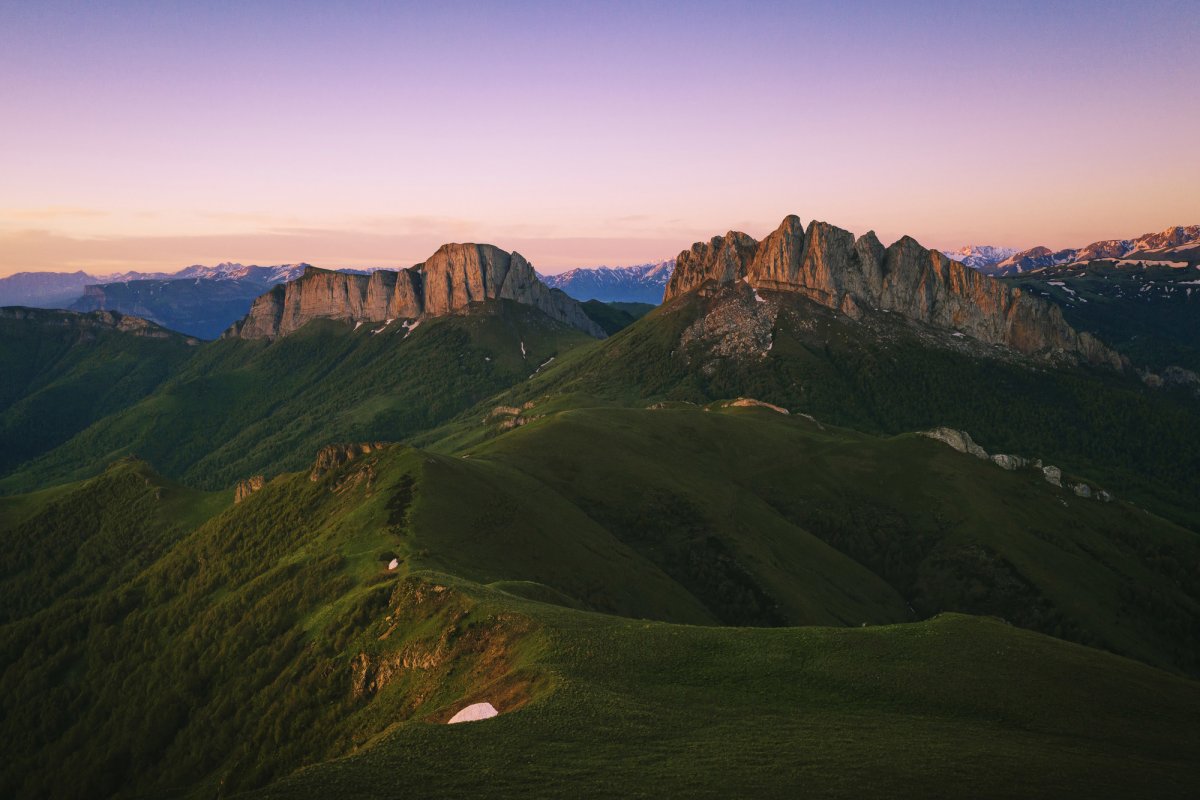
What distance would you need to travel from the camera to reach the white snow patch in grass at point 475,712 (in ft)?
168

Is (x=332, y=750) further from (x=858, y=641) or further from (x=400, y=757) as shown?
(x=858, y=641)

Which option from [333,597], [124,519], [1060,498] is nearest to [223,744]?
[333,597]

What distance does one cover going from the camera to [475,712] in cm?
5159

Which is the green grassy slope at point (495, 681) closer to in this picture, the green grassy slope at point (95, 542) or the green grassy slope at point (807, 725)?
the green grassy slope at point (807, 725)

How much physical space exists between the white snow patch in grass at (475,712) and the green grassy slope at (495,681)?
1114 mm

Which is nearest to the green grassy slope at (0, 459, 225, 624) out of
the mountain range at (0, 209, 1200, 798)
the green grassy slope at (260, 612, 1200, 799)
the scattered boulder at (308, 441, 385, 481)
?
the mountain range at (0, 209, 1200, 798)

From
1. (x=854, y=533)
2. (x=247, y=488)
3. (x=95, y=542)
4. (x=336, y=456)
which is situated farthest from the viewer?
(x=95, y=542)

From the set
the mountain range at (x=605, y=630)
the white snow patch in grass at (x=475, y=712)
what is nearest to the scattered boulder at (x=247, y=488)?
the mountain range at (x=605, y=630)

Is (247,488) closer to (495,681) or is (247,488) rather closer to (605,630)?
(605,630)

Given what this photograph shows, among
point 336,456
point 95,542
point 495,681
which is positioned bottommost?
point 95,542

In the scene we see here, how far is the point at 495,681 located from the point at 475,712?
4459 mm

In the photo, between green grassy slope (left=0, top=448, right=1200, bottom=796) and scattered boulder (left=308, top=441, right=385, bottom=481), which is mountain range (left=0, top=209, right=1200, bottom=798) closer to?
green grassy slope (left=0, top=448, right=1200, bottom=796)

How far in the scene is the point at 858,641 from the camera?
6062 cm

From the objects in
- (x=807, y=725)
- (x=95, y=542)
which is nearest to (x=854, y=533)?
(x=807, y=725)
